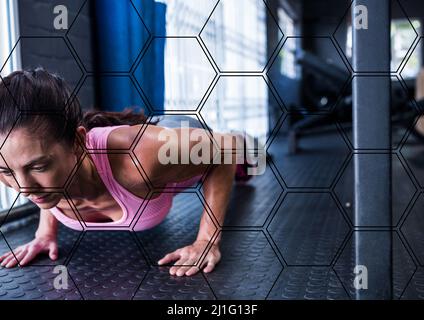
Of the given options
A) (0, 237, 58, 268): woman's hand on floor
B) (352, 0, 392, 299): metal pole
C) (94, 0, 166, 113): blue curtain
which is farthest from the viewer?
(94, 0, 166, 113): blue curtain

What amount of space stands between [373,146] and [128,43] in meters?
0.68

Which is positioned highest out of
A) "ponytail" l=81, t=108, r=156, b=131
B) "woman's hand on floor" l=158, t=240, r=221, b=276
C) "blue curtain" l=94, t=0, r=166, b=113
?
"blue curtain" l=94, t=0, r=166, b=113

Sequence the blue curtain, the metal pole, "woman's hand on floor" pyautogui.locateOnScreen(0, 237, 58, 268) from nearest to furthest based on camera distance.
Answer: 1. the metal pole
2. "woman's hand on floor" pyautogui.locateOnScreen(0, 237, 58, 268)
3. the blue curtain

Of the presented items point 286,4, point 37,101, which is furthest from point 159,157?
point 286,4

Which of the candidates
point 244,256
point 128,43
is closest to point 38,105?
point 244,256

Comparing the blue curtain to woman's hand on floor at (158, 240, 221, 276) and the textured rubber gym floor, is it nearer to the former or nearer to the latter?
the textured rubber gym floor

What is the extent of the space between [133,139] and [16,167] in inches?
5.6

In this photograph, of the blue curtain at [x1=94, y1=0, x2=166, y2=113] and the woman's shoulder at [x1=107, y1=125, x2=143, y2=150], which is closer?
the woman's shoulder at [x1=107, y1=125, x2=143, y2=150]

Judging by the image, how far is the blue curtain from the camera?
97 cm

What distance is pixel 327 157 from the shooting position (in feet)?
6.43

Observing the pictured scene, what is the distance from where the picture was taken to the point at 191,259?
25.6 inches

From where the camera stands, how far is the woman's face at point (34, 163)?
0.56m

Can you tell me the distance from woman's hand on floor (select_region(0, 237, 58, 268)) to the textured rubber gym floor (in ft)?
0.04

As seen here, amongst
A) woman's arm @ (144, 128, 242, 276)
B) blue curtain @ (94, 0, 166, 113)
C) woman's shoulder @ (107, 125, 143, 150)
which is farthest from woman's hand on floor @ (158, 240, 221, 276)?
blue curtain @ (94, 0, 166, 113)
